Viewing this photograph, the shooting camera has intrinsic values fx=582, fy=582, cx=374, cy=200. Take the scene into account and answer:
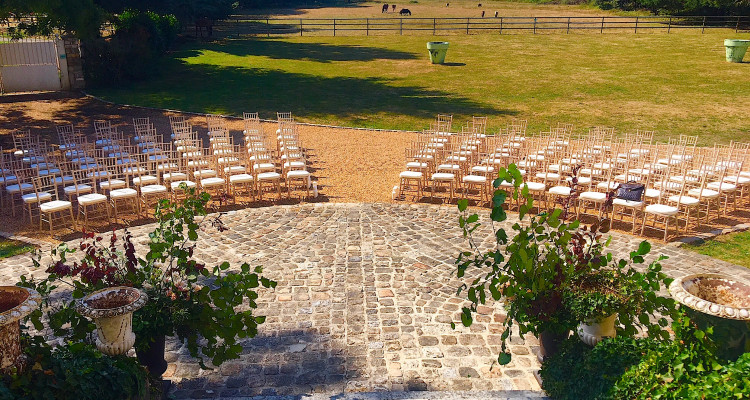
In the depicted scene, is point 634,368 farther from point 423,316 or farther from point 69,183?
point 69,183

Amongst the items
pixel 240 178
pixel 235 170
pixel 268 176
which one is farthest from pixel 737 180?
pixel 235 170

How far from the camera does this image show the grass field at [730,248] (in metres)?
9.63

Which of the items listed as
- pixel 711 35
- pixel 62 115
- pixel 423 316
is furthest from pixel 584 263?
pixel 711 35

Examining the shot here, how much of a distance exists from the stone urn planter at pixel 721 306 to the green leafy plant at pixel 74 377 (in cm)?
452

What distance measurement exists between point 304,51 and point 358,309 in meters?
35.0

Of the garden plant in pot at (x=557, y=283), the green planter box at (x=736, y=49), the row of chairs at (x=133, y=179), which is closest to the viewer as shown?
the garden plant in pot at (x=557, y=283)

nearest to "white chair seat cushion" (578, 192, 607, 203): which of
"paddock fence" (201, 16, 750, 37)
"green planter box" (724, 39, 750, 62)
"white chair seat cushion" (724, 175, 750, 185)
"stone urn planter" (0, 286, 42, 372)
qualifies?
"white chair seat cushion" (724, 175, 750, 185)

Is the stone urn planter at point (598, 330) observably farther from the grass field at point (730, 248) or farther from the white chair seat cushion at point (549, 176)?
the white chair seat cushion at point (549, 176)

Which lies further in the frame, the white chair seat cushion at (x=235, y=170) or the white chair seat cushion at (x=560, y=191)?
the white chair seat cushion at (x=235, y=170)

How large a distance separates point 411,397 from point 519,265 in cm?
176

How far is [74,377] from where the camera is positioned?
13.8 feet

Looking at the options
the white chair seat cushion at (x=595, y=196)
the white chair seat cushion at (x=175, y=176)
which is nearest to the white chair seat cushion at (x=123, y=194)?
the white chair seat cushion at (x=175, y=176)

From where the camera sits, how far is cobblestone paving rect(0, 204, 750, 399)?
20.4 feet

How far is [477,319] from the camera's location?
7.55 meters
